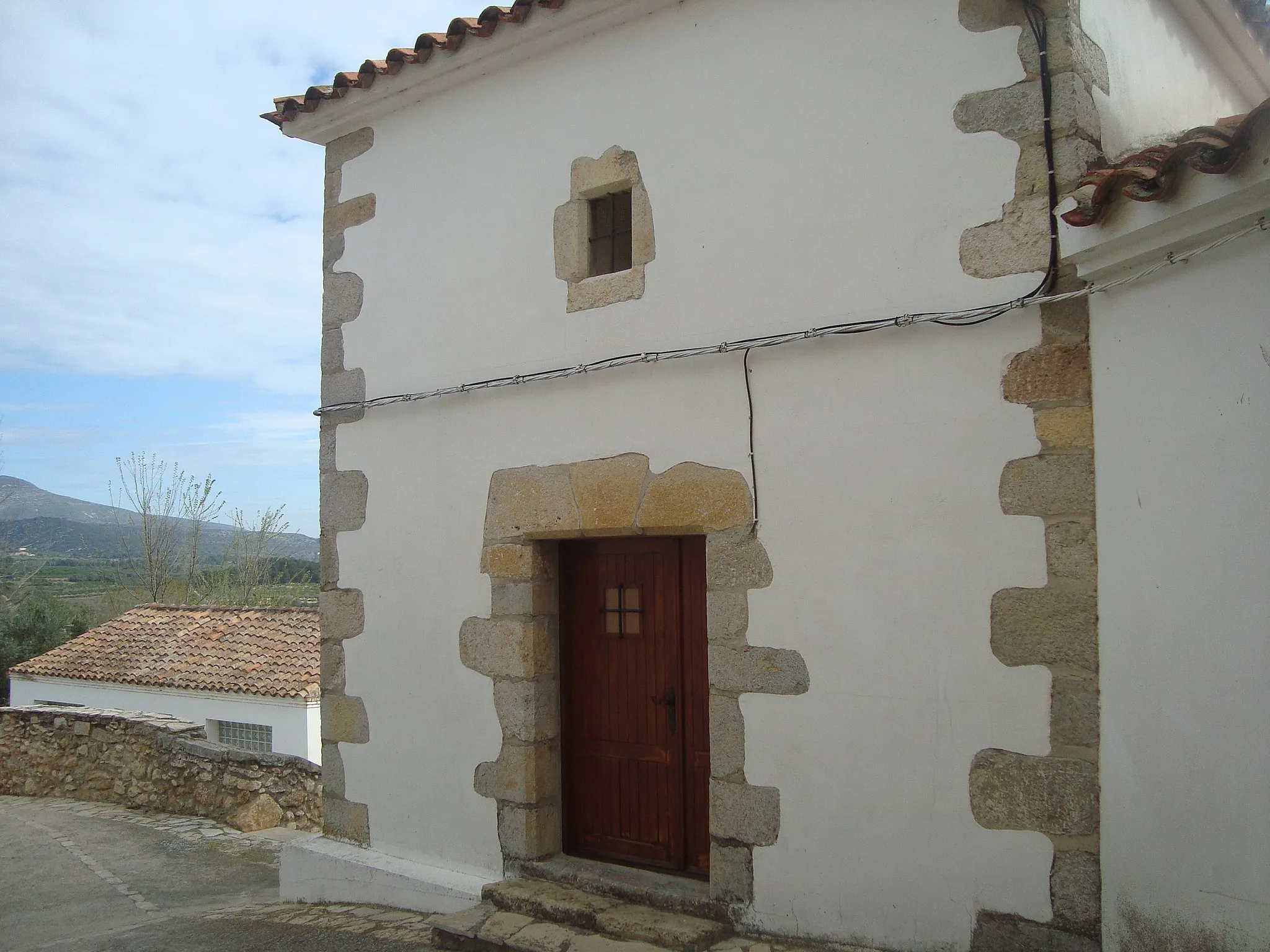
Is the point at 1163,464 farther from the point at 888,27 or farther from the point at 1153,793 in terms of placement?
the point at 888,27

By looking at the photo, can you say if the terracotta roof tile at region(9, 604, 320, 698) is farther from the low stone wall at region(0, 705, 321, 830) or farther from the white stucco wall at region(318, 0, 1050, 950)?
the white stucco wall at region(318, 0, 1050, 950)

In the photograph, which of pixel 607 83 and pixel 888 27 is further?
pixel 607 83

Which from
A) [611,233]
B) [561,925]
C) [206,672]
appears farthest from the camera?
[206,672]

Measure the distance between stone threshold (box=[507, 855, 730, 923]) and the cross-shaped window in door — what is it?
40.3 inches

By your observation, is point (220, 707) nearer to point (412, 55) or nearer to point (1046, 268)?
point (412, 55)

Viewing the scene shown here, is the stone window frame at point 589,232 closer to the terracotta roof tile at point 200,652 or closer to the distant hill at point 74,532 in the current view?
the terracotta roof tile at point 200,652

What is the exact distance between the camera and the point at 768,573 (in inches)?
148

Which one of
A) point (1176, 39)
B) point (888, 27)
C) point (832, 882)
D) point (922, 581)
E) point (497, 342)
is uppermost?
point (1176, 39)

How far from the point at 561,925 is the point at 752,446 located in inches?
84.9

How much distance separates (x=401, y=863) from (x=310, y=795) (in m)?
3.45

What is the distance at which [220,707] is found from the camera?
45.7 feet

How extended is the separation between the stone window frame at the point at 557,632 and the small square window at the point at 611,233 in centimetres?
92

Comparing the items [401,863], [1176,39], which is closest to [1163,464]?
[1176,39]

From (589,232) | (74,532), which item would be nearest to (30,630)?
(589,232)
